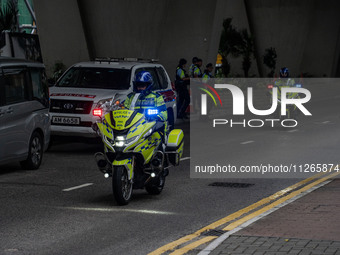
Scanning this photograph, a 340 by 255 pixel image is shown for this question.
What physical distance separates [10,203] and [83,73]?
7564 millimetres

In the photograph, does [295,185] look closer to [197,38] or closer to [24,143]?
[24,143]

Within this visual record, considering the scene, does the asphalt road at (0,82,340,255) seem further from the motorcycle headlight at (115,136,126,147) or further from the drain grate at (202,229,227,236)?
the motorcycle headlight at (115,136,126,147)

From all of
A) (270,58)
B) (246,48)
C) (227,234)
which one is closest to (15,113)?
(227,234)

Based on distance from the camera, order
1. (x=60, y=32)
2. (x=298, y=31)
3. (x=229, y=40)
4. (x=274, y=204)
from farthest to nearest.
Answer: (x=298, y=31) < (x=229, y=40) < (x=60, y=32) < (x=274, y=204)

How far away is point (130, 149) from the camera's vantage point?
34.2 feet

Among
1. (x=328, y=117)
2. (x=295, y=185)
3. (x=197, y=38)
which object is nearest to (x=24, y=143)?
(x=295, y=185)

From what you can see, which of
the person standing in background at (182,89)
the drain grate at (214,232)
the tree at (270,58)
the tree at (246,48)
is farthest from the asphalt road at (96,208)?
the tree at (246,48)

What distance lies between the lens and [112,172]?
1039cm

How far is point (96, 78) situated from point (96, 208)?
769 cm

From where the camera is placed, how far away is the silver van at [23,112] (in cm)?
1360

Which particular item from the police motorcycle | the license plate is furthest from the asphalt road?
the license plate

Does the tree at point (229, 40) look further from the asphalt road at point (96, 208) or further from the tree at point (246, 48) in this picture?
the asphalt road at point (96, 208)


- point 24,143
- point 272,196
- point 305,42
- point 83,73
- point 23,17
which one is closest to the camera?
point 272,196

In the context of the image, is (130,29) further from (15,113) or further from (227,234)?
(227,234)
